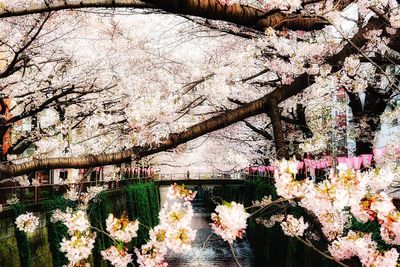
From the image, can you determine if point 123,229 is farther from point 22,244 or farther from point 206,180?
point 206,180

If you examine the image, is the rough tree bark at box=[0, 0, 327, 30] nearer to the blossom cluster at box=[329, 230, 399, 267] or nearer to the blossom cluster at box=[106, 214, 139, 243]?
the blossom cluster at box=[106, 214, 139, 243]

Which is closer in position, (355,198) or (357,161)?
(355,198)

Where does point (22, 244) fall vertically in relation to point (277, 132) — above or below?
below

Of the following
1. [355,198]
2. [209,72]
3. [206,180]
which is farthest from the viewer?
[206,180]

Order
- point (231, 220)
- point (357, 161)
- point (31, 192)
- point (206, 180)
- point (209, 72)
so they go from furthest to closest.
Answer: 1. point (206, 180)
2. point (31, 192)
3. point (357, 161)
4. point (209, 72)
5. point (231, 220)

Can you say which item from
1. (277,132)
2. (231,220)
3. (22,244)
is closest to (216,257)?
(22,244)

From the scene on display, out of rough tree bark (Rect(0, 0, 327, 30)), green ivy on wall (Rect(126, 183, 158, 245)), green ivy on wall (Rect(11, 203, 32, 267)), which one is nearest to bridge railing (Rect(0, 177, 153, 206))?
green ivy on wall (Rect(11, 203, 32, 267))

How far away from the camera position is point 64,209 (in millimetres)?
15883

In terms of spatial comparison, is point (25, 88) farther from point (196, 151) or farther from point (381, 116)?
point (196, 151)

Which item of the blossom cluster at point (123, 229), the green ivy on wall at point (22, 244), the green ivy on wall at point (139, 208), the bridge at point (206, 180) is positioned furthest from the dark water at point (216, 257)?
the blossom cluster at point (123, 229)

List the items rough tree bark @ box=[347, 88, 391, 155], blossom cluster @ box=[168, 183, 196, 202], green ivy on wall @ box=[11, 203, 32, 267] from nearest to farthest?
blossom cluster @ box=[168, 183, 196, 202] → green ivy on wall @ box=[11, 203, 32, 267] → rough tree bark @ box=[347, 88, 391, 155]

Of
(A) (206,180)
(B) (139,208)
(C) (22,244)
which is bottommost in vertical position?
(C) (22,244)

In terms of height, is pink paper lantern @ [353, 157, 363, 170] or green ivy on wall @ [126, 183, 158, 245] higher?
pink paper lantern @ [353, 157, 363, 170]

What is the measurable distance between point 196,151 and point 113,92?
52.9 metres
